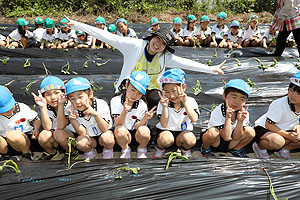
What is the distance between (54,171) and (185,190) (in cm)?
108

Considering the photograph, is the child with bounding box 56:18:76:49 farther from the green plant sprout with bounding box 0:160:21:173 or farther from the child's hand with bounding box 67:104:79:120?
the green plant sprout with bounding box 0:160:21:173

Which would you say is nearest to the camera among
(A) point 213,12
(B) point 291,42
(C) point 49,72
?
(C) point 49,72

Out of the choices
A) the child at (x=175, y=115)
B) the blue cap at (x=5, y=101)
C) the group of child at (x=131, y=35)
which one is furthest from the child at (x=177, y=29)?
the blue cap at (x=5, y=101)

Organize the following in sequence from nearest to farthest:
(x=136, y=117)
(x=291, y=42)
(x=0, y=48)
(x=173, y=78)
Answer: (x=173, y=78), (x=136, y=117), (x=0, y=48), (x=291, y=42)

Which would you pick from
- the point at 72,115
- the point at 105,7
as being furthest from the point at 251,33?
the point at 105,7

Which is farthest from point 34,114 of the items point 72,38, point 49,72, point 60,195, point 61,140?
point 72,38

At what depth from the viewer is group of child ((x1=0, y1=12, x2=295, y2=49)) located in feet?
21.6

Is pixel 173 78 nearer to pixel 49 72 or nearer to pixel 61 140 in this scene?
pixel 61 140

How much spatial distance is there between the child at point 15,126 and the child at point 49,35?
396 centimetres

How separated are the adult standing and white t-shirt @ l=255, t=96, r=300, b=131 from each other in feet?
9.26

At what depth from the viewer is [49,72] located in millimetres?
4875

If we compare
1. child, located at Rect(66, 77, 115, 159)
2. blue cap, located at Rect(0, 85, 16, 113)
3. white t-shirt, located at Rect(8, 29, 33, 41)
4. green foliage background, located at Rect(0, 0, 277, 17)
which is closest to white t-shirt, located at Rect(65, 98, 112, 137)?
child, located at Rect(66, 77, 115, 159)

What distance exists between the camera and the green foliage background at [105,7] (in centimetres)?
1062

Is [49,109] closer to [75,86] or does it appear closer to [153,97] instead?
[75,86]
